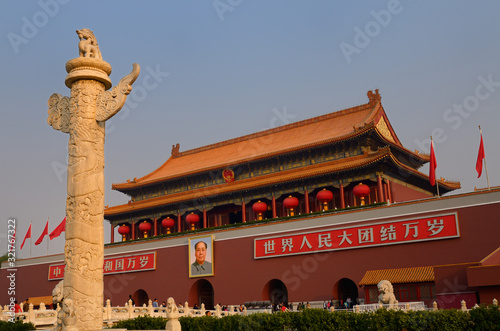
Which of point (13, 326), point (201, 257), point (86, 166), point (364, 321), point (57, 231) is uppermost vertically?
point (57, 231)

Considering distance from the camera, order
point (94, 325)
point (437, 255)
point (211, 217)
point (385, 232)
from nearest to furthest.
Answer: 1. point (94, 325)
2. point (437, 255)
3. point (385, 232)
4. point (211, 217)

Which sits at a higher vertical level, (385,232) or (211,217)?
(211,217)

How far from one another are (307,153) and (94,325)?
52.4 feet

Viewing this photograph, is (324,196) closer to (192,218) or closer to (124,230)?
(192,218)

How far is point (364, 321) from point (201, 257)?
13085 mm

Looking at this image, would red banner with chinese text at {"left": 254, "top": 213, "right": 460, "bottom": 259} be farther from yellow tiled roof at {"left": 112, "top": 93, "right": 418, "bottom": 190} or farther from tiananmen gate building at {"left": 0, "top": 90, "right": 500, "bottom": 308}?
yellow tiled roof at {"left": 112, "top": 93, "right": 418, "bottom": 190}

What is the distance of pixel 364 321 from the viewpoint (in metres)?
9.23

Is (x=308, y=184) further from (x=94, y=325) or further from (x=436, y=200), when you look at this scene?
(x=94, y=325)

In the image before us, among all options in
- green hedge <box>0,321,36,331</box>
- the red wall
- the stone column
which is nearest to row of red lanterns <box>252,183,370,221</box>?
the red wall

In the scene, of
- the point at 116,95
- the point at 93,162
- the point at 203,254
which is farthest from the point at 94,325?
the point at 203,254

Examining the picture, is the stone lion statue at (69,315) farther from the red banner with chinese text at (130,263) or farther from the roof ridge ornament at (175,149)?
the roof ridge ornament at (175,149)

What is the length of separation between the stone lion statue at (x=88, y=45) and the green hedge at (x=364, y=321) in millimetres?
5946

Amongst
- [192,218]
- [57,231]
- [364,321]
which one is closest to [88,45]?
[364,321]

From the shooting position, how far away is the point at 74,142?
894 cm
